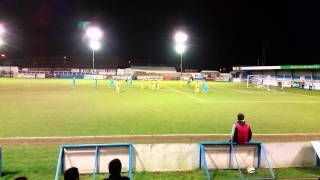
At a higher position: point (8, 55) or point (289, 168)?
point (8, 55)

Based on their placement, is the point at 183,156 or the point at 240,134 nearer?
the point at 183,156

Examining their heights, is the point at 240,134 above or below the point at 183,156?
above

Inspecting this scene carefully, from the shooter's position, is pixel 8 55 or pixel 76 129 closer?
pixel 76 129

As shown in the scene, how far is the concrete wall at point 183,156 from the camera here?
10.2m

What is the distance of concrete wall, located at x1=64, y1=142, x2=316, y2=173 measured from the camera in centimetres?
1020

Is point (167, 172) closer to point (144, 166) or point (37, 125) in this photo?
point (144, 166)

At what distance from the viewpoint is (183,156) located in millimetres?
10789

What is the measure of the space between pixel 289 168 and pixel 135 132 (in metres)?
7.82

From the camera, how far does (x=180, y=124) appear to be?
19906 mm

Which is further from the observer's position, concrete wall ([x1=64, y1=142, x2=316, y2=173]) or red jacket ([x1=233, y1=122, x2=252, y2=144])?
red jacket ([x1=233, y1=122, x2=252, y2=144])

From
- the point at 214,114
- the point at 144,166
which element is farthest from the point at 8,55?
the point at 144,166

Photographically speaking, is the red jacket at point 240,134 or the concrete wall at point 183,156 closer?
the concrete wall at point 183,156

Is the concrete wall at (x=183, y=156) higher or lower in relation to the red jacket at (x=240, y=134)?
lower

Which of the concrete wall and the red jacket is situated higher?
the red jacket
